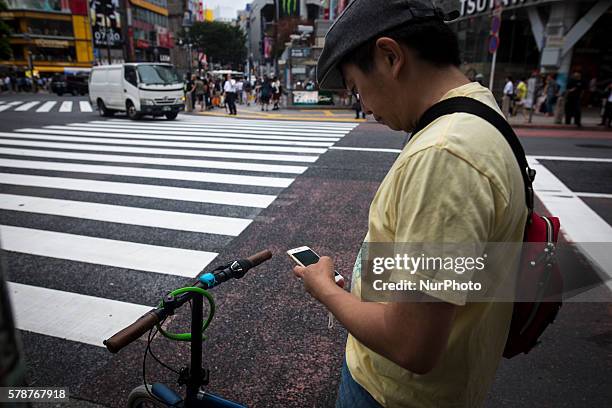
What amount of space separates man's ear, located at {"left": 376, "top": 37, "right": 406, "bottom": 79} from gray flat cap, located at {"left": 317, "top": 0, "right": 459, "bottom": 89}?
0.03 m

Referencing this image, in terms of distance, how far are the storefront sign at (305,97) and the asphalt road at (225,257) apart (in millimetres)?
13865

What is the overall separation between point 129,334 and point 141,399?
3.11ft

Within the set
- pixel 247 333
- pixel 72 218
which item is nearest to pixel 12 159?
pixel 72 218

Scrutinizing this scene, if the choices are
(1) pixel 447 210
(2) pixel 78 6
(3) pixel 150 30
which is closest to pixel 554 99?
(1) pixel 447 210

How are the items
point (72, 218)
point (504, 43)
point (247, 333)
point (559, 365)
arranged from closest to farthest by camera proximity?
point (559, 365)
point (247, 333)
point (72, 218)
point (504, 43)

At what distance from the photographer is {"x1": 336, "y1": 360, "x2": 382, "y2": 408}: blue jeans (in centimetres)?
114

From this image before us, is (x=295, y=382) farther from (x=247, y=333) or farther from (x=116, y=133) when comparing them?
(x=116, y=133)

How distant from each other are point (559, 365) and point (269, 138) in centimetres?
988

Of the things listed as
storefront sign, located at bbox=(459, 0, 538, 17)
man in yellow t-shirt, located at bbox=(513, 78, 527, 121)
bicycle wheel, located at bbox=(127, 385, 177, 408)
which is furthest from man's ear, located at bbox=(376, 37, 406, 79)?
storefront sign, located at bbox=(459, 0, 538, 17)

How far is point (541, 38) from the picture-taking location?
1984 centimetres

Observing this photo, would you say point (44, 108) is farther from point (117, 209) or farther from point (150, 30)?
point (150, 30)

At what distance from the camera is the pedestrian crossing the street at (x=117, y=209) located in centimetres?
334

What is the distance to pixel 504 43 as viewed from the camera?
25.1 m

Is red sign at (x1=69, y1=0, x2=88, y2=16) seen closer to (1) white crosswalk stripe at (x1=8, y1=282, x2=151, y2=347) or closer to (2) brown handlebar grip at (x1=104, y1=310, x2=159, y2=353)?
(1) white crosswalk stripe at (x1=8, y1=282, x2=151, y2=347)
